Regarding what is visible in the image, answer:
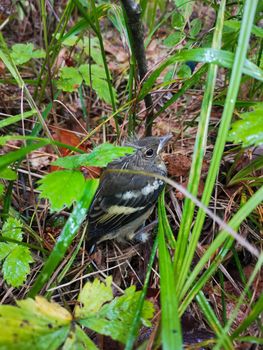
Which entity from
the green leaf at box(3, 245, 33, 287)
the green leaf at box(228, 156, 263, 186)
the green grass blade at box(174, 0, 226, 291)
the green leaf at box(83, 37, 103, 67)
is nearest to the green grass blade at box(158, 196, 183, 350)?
the green grass blade at box(174, 0, 226, 291)

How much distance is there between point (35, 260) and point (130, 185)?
2.34 ft

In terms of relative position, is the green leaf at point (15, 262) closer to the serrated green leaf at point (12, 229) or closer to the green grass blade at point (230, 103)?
the serrated green leaf at point (12, 229)

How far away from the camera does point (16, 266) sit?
2281 millimetres

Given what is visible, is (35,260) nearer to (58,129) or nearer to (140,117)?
(58,129)

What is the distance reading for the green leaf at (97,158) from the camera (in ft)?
6.63

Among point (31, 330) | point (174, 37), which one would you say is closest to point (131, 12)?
point (174, 37)

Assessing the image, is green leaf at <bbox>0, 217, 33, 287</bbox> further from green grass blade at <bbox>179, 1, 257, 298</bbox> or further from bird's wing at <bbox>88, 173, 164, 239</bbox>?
green grass blade at <bbox>179, 1, 257, 298</bbox>

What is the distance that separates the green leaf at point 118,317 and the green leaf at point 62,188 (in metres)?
0.46

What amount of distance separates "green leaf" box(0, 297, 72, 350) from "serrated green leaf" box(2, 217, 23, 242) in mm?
780

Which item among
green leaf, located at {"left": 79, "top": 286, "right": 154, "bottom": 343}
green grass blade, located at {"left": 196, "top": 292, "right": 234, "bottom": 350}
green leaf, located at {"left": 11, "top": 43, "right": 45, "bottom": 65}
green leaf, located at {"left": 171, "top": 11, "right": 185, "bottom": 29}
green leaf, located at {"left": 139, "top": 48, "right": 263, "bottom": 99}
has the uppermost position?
green leaf, located at {"left": 171, "top": 11, "right": 185, "bottom": 29}

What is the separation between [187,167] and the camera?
9.73 feet

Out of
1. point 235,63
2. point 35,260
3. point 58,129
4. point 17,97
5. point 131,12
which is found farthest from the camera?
point 17,97

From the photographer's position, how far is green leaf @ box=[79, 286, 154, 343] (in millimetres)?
1708

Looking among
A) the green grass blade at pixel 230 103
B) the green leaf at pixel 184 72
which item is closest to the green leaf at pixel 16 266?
the green grass blade at pixel 230 103
